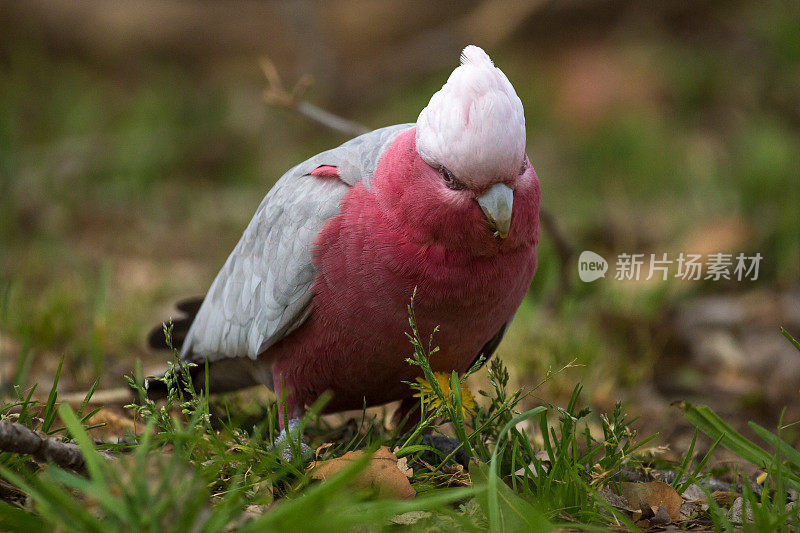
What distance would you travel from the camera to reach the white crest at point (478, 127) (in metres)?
2.38

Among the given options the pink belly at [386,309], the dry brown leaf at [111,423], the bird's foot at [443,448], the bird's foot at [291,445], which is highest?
the pink belly at [386,309]

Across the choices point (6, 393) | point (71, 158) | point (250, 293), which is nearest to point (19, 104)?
point (71, 158)

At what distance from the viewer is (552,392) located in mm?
4000

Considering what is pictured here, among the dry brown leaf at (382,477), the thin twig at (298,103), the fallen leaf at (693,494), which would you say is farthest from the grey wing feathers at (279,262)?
the fallen leaf at (693,494)

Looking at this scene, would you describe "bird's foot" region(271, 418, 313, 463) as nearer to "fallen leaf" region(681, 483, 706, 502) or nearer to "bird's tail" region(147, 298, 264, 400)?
"bird's tail" region(147, 298, 264, 400)

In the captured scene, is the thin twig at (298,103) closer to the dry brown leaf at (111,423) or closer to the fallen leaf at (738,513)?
the dry brown leaf at (111,423)

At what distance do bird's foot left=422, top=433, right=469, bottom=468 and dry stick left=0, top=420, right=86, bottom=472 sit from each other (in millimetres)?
1211

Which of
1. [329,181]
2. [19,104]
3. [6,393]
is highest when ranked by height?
[19,104]

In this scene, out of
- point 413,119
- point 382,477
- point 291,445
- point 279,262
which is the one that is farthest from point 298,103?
point 413,119

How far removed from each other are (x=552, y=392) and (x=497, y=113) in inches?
79.8

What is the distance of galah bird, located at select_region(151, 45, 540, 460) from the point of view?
247 centimetres

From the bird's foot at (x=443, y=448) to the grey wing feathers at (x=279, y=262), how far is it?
0.70 m

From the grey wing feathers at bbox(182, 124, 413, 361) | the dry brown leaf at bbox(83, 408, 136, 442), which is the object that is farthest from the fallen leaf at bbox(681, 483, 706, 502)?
the dry brown leaf at bbox(83, 408, 136, 442)

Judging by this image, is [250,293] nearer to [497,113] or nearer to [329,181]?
[329,181]
